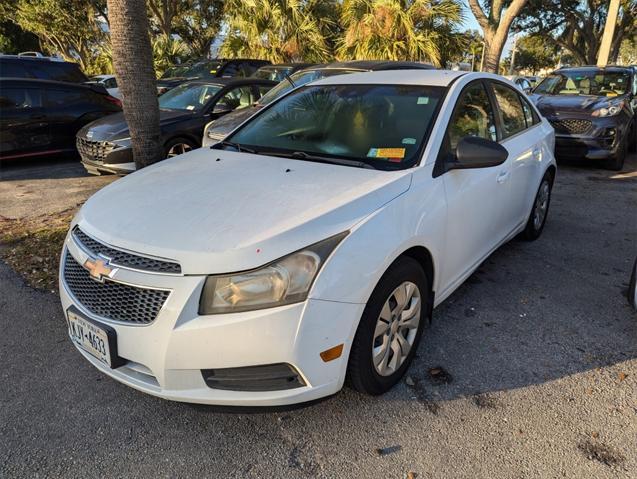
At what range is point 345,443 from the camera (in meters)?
2.26

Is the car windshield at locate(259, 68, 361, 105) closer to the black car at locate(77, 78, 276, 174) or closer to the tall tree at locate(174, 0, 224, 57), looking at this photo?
the black car at locate(77, 78, 276, 174)

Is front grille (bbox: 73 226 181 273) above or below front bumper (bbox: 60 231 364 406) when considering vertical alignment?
above

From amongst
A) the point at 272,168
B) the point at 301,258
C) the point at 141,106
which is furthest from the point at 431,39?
the point at 301,258

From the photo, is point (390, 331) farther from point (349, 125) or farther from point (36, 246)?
point (36, 246)

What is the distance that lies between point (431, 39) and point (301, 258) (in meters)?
12.5

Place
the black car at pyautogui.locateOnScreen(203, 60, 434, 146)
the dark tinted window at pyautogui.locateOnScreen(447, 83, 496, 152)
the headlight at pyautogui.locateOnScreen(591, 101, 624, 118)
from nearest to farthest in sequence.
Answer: the dark tinted window at pyautogui.locateOnScreen(447, 83, 496, 152) → the black car at pyautogui.locateOnScreen(203, 60, 434, 146) → the headlight at pyautogui.locateOnScreen(591, 101, 624, 118)

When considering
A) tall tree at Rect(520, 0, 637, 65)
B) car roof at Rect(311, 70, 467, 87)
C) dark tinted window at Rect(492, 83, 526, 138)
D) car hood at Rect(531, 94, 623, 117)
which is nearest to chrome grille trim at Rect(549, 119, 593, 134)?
car hood at Rect(531, 94, 623, 117)

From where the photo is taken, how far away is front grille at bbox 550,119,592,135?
25.5 feet

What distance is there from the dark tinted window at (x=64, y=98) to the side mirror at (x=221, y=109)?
2.72 meters

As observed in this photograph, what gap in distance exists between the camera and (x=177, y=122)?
7078 mm

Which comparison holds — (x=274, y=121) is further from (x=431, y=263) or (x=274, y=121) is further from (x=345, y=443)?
(x=345, y=443)

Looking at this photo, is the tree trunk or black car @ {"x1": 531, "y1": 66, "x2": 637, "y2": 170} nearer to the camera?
the tree trunk

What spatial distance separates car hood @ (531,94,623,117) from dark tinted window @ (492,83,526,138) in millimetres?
4441

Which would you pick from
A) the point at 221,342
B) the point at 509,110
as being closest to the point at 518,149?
the point at 509,110
